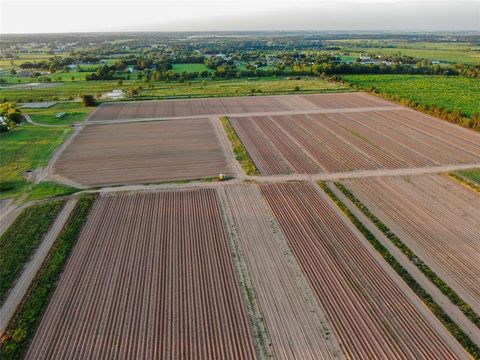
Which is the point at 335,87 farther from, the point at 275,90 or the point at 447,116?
the point at 447,116

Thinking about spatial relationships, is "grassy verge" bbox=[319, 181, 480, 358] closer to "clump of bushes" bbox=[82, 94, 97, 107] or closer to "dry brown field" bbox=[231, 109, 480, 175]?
"dry brown field" bbox=[231, 109, 480, 175]

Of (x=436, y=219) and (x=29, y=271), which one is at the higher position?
(x=29, y=271)

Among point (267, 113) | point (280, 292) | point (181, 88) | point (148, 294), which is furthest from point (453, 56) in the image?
point (148, 294)

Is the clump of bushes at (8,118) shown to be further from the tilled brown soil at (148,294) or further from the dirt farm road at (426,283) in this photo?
the dirt farm road at (426,283)

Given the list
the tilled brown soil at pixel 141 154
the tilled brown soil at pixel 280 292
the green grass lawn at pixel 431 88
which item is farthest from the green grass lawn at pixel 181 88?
the tilled brown soil at pixel 280 292

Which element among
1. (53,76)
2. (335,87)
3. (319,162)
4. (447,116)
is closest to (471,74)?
(335,87)

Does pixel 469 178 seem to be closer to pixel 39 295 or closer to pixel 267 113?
pixel 267 113

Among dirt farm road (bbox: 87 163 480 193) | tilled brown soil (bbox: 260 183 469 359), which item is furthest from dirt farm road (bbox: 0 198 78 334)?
tilled brown soil (bbox: 260 183 469 359)
